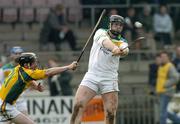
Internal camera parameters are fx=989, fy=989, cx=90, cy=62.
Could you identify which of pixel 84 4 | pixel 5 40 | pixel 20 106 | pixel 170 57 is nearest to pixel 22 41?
pixel 5 40

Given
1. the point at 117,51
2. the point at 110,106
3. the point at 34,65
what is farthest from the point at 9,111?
the point at 117,51

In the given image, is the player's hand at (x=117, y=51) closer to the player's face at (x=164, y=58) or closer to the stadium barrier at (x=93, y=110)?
the stadium barrier at (x=93, y=110)

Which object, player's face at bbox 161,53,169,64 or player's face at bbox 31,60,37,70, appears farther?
player's face at bbox 161,53,169,64

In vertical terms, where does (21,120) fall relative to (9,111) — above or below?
below

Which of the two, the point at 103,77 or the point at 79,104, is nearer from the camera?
the point at 79,104

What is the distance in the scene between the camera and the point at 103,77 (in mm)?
19000

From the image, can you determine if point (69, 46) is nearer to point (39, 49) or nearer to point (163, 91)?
point (39, 49)

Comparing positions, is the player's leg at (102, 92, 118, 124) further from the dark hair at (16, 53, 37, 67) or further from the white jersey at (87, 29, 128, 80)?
the dark hair at (16, 53, 37, 67)

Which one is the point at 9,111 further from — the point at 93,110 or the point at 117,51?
the point at 93,110

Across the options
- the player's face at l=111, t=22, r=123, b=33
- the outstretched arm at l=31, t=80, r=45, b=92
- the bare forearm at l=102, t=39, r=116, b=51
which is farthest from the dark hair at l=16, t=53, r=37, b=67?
the player's face at l=111, t=22, r=123, b=33

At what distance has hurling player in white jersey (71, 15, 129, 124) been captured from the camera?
1880cm

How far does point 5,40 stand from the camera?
96.4 ft

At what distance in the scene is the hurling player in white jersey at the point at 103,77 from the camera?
1880 centimetres

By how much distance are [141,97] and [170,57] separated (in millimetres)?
3092
